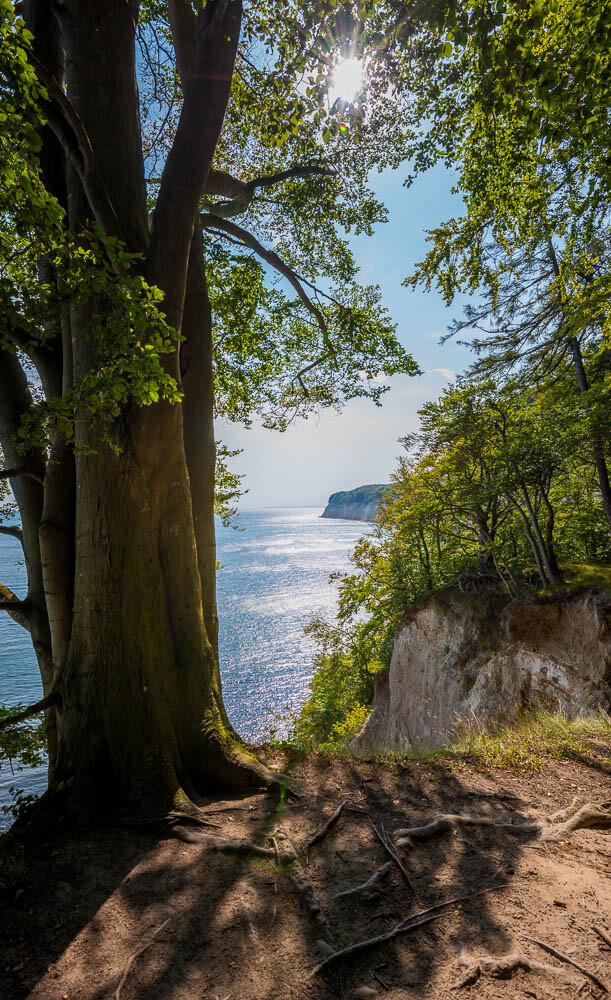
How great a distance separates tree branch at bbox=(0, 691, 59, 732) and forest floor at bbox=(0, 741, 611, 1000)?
865mm

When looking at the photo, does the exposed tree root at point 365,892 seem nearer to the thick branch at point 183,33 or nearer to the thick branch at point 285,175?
the thick branch at point 183,33

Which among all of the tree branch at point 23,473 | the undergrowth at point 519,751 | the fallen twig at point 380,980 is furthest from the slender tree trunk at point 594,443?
the tree branch at point 23,473

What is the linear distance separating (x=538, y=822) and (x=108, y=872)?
123 inches

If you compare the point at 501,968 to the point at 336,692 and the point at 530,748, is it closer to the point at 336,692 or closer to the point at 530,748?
the point at 530,748

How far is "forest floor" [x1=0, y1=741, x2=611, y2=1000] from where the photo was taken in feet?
5.98

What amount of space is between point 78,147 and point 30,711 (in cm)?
458

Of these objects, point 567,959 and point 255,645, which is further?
point 255,645

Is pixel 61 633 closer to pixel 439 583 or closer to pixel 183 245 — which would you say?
pixel 183 245

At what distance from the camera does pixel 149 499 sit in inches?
143

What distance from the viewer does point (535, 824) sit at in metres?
3.04

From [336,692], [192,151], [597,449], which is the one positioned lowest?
[336,692]

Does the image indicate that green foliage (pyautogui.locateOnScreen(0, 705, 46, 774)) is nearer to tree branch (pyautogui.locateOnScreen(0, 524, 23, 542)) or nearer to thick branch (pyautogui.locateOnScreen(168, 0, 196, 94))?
tree branch (pyautogui.locateOnScreen(0, 524, 23, 542))

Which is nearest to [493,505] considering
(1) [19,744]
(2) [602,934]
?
(2) [602,934]

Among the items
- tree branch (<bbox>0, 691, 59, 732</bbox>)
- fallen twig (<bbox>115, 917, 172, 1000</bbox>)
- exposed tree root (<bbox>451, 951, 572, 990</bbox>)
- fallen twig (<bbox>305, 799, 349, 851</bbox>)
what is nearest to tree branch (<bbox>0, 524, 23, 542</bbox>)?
tree branch (<bbox>0, 691, 59, 732</bbox>)
